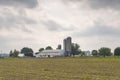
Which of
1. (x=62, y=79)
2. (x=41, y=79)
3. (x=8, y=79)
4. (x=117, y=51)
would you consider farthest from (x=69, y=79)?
(x=117, y=51)

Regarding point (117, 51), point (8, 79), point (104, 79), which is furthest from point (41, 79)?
point (117, 51)

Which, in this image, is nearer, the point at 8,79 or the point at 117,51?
the point at 8,79

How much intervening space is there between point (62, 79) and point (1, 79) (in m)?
5.33

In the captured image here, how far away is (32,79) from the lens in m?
30.8

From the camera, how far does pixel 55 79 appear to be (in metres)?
30.4

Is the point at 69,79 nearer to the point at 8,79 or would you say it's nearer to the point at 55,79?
the point at 55,79

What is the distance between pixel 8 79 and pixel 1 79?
0.63 metres

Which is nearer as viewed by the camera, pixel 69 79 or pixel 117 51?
pixel 69 79

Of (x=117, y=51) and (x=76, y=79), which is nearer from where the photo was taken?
(x=76, y=79)

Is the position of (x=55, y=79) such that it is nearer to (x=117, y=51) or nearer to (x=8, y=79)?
(x=8, y=79)

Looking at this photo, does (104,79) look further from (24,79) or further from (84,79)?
(24,79)

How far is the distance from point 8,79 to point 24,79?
140cm

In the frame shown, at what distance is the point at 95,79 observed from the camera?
30.2m

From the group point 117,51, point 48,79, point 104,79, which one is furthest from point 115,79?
point 117,51
